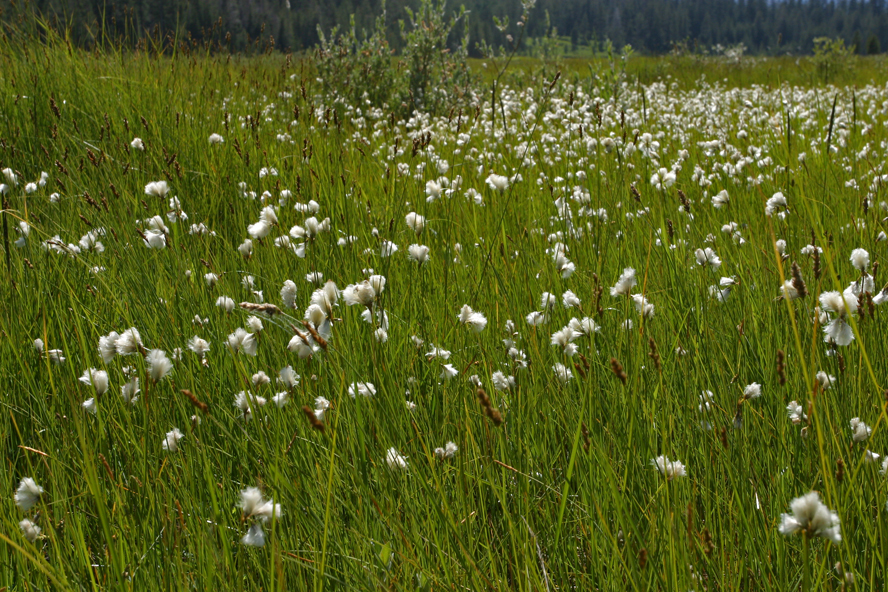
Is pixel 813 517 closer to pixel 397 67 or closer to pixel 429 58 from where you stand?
pixel 397 67

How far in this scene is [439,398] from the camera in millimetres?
2074

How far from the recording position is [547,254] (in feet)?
9.67

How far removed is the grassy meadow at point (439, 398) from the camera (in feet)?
4.35

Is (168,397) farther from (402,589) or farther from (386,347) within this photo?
(402,589)

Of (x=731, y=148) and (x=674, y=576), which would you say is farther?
(x=731, y=148)

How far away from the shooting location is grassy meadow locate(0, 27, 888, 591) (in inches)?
52.2

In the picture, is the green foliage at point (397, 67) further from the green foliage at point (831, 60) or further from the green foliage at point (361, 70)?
the green foliage at point (831, 60)

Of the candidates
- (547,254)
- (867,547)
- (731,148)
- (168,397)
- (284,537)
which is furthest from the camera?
(731,148)

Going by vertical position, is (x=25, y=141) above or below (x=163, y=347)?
above

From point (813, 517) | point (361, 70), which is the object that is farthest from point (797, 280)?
point (361, 70)

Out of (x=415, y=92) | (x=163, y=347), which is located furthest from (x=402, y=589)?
(x=415, y=92)

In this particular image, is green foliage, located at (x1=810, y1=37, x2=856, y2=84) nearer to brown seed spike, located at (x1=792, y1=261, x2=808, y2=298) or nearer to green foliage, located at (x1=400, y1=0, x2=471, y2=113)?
green foliage, located at (x1=400, y1=0, x2=471, y2=113)

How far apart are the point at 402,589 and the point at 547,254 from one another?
76.5 inches

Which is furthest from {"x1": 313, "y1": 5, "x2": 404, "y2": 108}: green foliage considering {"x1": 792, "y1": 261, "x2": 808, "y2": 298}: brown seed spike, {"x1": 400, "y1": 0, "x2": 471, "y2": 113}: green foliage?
{"x1": 792, "y1": 261, "x2": 808, "y2": 298}: brown seed spike
